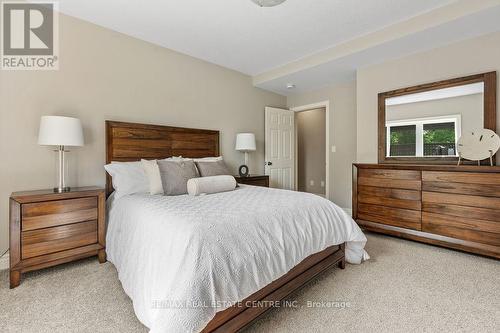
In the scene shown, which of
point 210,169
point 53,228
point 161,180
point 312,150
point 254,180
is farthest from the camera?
point 312,150

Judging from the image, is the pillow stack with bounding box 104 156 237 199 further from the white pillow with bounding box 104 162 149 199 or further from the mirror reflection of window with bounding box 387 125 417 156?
the mirror reflection of window with bounding box 387 125 417 156

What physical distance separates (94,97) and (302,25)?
2501mm

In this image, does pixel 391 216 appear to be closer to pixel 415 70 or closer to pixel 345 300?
pixel 345 300

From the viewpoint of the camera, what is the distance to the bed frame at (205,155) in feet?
4.36

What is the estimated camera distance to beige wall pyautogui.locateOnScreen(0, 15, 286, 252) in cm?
227

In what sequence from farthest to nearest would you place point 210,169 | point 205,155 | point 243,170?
point 243,170 → point 205,155 → point 210,169

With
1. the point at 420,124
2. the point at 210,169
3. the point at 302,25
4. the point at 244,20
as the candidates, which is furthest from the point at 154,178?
the point at 420,124

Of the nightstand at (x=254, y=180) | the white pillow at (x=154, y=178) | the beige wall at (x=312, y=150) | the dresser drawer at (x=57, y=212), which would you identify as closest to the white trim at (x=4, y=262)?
the dresser drawer at (x=57, y=212)

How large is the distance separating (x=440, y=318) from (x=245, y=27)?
10.3ft

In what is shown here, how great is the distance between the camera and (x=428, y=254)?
2.53 metres

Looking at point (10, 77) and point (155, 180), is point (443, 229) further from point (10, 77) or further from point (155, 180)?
point (10, 77)

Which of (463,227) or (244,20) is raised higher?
(244,20)

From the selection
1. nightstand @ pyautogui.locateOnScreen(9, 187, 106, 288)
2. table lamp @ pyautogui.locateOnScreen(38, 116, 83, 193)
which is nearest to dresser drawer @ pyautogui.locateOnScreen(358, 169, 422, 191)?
nightstand @ pyautogui.locateOnScreen(9, 187, 106, 288)

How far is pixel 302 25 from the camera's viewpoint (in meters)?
2.72
